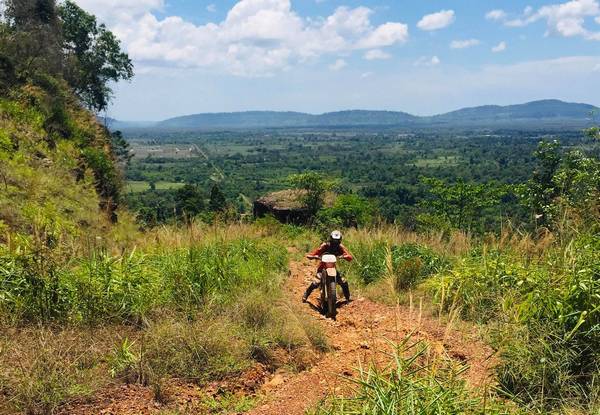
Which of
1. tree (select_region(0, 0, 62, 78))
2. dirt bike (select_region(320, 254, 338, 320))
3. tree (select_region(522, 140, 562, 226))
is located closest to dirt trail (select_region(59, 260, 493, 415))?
dirt bike (select_region(320, 254, 338, 320))

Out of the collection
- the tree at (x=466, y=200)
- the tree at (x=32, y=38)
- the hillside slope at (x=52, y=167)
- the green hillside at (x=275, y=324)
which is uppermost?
the tree at (x=32, y=38)

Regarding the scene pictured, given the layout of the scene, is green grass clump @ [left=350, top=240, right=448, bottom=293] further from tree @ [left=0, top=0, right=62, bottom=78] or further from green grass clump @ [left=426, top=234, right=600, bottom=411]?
tree @ [left=0, top=0, right=62, bottom=78]

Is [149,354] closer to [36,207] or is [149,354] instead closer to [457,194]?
[36,207]

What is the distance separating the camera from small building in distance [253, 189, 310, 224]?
13906 millimetres

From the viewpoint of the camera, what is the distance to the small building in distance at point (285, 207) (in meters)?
13.9

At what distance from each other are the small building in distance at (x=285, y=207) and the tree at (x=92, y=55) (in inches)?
405

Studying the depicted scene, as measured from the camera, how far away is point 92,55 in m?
20.5

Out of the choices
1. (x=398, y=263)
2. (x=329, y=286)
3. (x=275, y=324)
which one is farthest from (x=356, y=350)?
(x=398, y=263)

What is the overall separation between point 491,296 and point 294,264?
386 centimetres

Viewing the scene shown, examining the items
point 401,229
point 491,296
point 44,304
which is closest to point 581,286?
point 491,296

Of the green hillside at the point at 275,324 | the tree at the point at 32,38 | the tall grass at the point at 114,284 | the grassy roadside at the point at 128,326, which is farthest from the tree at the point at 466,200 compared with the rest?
the tree at the point at 32,38

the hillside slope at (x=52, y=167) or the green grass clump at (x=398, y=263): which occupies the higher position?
the hillside slope at (x=52, y=167)

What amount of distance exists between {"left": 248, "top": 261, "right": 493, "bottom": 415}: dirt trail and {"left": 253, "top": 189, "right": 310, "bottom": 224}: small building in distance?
7595 millimetres

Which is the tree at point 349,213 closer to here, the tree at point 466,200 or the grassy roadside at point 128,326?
the tree at point 466,200
